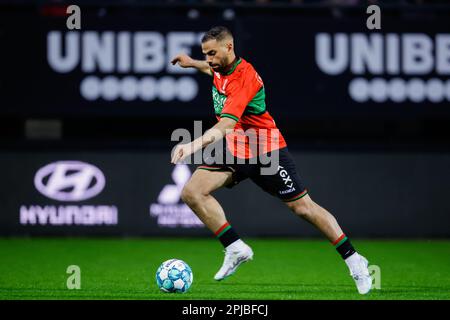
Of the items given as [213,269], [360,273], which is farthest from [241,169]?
[213,269]

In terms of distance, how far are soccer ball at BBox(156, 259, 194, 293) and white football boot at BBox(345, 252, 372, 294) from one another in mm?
1371

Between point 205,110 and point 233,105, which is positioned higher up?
point 233,105

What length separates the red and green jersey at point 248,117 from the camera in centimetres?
861

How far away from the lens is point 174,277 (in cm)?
821

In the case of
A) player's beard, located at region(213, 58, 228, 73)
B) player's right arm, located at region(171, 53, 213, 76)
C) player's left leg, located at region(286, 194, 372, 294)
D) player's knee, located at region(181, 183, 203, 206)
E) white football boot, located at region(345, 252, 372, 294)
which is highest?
player's right arm, located at region(171, 53, 213, 76)

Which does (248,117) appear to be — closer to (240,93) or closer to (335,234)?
(240,93)

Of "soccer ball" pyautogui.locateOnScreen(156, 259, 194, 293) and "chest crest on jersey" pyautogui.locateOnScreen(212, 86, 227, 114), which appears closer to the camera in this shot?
"soccer ball" pyautogui.locateOnScreen(156, 259, 194, 293)

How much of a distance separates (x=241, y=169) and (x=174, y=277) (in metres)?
1.21

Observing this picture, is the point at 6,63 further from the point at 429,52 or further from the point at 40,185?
the point at 429,52

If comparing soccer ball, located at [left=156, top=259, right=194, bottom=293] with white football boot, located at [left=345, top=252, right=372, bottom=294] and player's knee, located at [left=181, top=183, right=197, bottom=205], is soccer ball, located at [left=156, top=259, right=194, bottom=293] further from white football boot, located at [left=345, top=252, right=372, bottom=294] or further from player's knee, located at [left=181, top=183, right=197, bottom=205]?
white football boot, located at [left=345, top=252, right=372, bottom=294]

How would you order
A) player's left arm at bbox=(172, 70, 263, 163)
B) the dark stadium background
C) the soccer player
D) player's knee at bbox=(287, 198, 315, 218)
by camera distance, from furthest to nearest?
the dark stadium background, player's knee at bbox=(287, 198, 315, 218), the soccer player, player's left arm at bbox=(172, 70, 263, 163)

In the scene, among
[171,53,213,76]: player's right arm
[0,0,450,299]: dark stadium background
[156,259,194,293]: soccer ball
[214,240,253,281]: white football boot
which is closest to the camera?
[156,259,194,293]: soccer ball

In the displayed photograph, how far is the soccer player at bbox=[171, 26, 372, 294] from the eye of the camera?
8.47 m

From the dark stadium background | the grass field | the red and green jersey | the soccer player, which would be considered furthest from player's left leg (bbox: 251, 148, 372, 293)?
the dark stadium background
